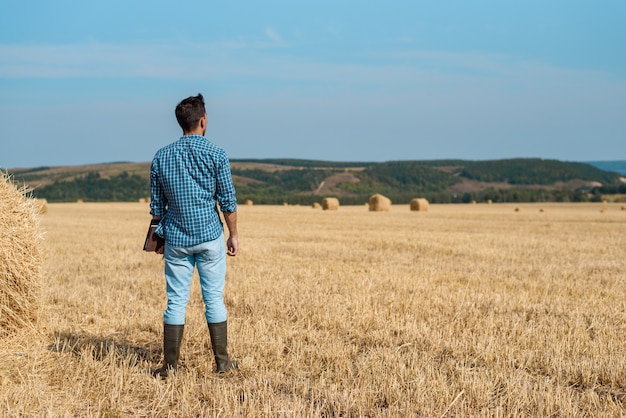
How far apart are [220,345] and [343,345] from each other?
1.51m

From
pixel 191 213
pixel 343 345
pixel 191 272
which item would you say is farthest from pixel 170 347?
pixel 343 345

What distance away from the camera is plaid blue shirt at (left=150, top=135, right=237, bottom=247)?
18.4ft

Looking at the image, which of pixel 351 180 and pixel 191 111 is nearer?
pixel 191 111

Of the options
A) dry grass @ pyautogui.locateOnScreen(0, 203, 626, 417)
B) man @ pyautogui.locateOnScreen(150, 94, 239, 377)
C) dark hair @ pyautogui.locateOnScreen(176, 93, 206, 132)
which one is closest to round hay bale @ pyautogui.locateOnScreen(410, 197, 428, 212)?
dry grass @ pyautogui.locateOnScreen(0, 203, 626, 417)

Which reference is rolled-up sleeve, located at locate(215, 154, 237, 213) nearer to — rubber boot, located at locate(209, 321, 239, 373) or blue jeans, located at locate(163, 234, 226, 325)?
blue jeans, located at locate(163, 234, 226, 325)

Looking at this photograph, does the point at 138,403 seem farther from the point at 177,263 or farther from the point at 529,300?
the point at 529,300

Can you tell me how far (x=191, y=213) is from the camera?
5.62 metres

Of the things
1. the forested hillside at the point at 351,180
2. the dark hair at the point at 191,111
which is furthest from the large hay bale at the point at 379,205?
the forested hillside at the point at 351,180

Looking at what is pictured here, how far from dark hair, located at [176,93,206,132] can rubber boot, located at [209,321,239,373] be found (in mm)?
1803

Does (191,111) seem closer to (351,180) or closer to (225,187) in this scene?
(225,187)

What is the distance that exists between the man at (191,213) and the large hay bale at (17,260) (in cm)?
194

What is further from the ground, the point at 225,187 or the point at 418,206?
the point at 225,187

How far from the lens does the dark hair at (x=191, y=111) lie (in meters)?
5.68

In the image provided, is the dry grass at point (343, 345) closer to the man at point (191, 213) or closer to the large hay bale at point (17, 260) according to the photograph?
the large hay bale at point (17, 260)
